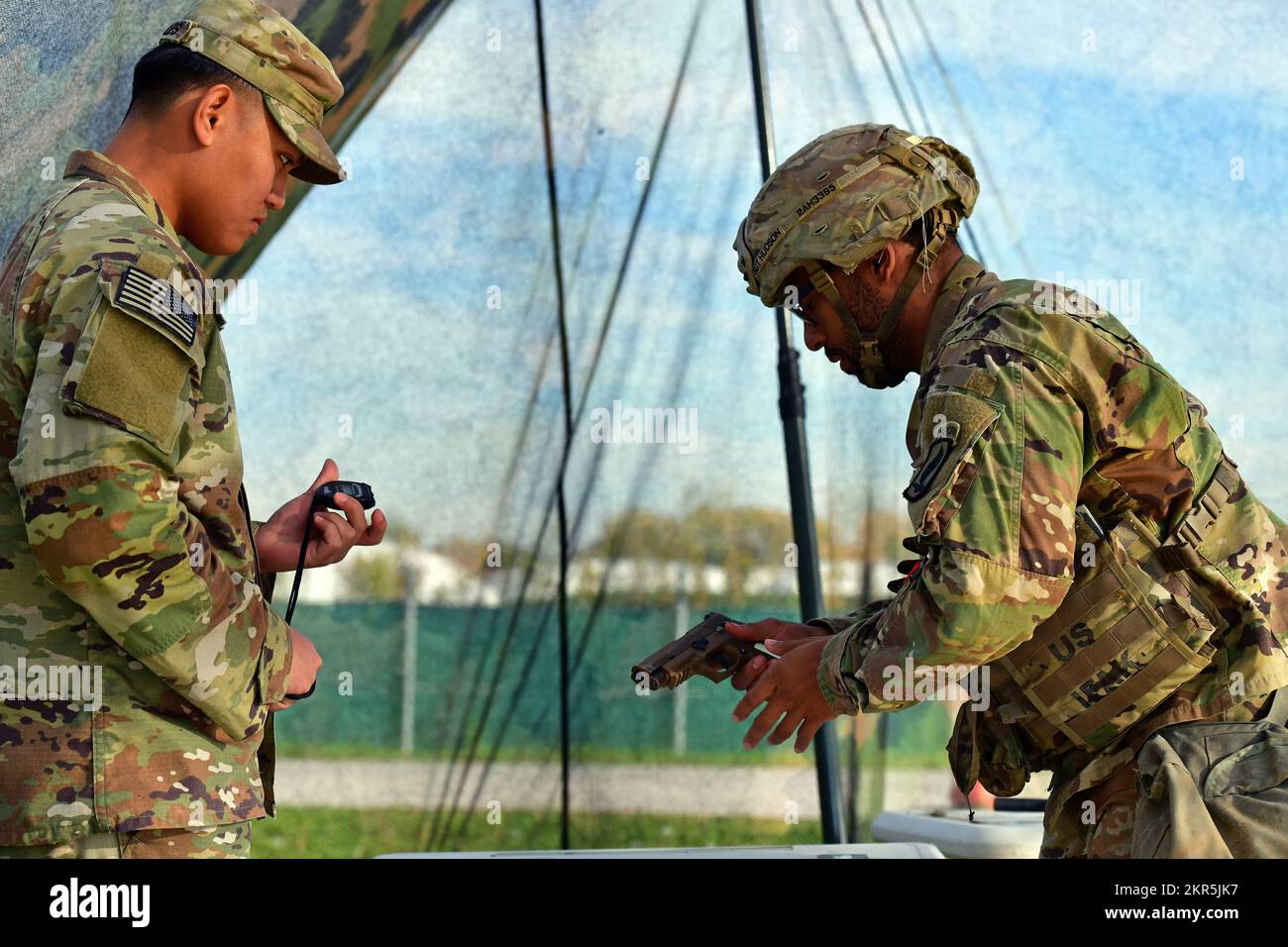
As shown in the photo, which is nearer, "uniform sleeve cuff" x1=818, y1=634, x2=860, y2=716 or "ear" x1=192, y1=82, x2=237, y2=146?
Result: "ear" x1=192, y1=82, x2=237, y2=146

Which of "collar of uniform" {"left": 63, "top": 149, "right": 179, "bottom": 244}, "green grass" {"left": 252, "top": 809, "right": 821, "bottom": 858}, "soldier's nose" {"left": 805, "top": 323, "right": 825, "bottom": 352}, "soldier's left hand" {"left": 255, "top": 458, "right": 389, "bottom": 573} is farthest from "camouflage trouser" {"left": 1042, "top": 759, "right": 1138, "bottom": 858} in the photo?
"green grass" {"left": 252, "top": 809, "right": 821, "bottom": 858}

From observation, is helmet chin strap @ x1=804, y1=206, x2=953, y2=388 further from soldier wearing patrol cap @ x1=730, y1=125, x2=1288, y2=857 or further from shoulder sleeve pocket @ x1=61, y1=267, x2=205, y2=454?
shoulder sleeve pocket @ x1=61, y1=267, x2=205, y2=454

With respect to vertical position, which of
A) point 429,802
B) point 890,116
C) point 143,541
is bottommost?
point 429,802

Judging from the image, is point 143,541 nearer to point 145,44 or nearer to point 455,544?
point 145,44

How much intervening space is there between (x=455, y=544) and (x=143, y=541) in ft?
8.82

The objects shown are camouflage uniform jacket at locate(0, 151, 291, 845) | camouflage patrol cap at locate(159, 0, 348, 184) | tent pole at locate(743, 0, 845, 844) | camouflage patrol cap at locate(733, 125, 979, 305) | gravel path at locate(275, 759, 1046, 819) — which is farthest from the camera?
gravel path at locate(275, 759, 1046, 819)

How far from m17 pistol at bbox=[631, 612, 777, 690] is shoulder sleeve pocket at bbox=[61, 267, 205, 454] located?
952mm

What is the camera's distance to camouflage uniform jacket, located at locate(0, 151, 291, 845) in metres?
1.54

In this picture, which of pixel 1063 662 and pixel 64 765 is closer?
pixel 64 765

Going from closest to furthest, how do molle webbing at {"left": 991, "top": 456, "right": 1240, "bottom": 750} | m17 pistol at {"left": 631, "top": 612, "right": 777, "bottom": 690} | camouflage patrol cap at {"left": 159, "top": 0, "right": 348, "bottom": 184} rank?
camouflage patrol cap at {"left": 159, "top": 0, "right": 348, "bottom": 184} < molle webbing at {"left": 991, "top": 456, "right": 1240, "bottom": 750} < m17 pistol at {"left": 631, "top": 612, "right": 777, "bottom": 690}

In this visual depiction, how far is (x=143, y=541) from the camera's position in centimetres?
156

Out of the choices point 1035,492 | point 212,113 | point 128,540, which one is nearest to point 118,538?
point 128,540
